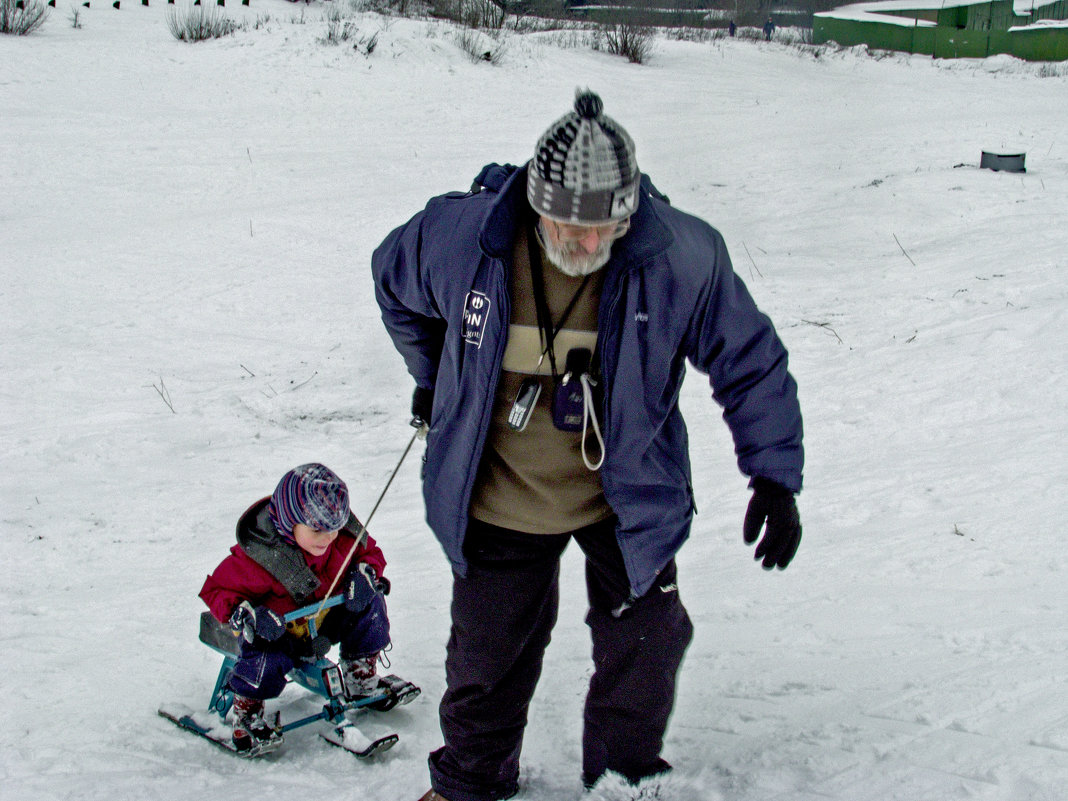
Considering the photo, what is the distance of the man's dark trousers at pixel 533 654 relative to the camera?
245 cm

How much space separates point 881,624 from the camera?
3.58 m

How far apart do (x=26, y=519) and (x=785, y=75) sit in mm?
22531

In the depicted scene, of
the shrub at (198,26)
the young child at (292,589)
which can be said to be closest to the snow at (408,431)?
the young child at (292,589)

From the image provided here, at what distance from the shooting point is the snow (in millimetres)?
3066

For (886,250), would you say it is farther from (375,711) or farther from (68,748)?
(68,748)

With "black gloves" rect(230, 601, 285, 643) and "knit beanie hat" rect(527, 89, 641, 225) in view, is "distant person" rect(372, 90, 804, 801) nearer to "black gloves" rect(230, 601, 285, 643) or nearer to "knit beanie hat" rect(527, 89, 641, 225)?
"knit beanie hat" rect(527, 89, 641, 225)

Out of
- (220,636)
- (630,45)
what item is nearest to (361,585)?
(220,636)

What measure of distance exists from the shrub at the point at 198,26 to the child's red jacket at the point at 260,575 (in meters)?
17.1

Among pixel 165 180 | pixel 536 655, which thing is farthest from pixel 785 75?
pixel 536 655

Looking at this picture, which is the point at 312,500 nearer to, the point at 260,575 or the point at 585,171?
the point at 260,575

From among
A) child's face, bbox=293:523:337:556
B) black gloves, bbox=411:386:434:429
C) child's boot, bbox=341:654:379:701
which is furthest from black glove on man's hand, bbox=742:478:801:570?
child's boot, bbox=341:654:379:701

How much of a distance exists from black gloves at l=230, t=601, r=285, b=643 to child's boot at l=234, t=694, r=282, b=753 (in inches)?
11.2

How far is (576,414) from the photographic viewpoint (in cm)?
227

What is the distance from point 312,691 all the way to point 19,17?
16.9m
